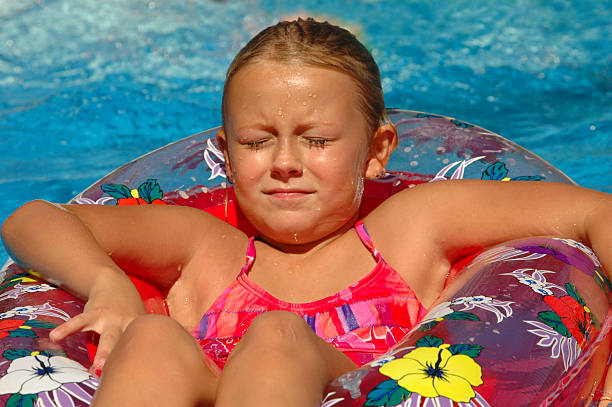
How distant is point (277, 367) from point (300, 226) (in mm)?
752

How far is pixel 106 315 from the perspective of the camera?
6.42 feet

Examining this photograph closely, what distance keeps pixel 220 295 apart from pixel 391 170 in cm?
84

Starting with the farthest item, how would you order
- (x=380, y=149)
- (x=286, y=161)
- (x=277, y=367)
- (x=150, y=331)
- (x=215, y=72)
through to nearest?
(x=215, y=72) < (x=380, y=149) < (x=286, y=161) < (x=150, y=331) < (x=277, y=367)

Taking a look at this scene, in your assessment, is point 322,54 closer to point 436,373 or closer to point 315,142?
point 315,142

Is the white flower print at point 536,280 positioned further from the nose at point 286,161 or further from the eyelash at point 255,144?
the eyelash at point 255,144

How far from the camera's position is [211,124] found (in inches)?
211

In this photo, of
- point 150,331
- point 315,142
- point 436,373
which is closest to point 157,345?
point 150,331

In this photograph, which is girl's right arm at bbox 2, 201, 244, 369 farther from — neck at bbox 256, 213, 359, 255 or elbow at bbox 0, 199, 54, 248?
neck at bbox 256, 213, 359, 255

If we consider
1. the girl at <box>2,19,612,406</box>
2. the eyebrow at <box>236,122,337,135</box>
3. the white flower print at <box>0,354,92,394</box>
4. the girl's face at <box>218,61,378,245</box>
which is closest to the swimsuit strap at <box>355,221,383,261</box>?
the girl at <box>2,19,612,406</box>

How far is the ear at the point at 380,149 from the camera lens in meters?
2.42

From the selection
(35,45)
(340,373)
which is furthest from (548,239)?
(35,45)

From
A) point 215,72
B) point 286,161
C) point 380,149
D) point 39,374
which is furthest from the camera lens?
point 215,72

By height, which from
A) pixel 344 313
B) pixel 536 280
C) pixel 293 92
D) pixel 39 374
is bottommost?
pixel 344 313

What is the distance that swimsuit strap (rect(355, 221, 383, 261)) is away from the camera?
2.31 meters
